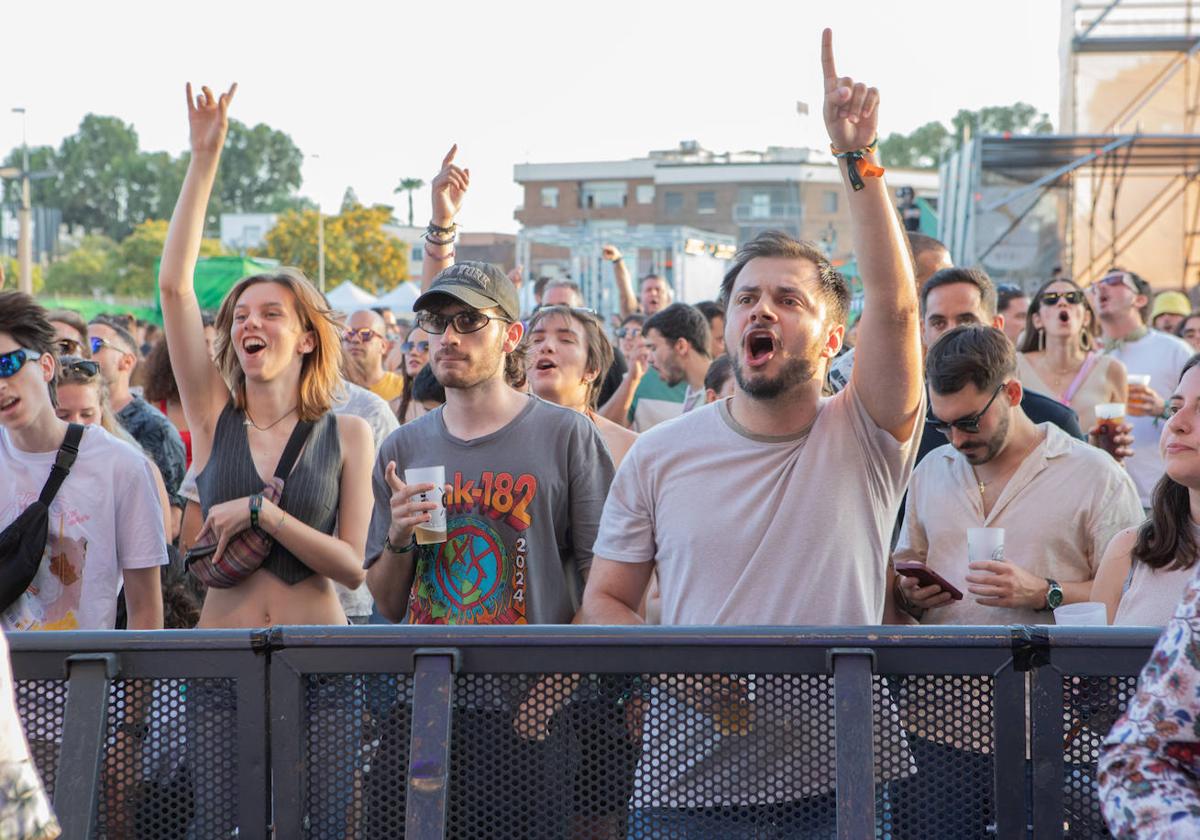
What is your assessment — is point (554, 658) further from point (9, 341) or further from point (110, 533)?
point (9, 341)

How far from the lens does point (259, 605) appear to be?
4.01m

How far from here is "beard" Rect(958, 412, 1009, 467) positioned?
12.8 feet

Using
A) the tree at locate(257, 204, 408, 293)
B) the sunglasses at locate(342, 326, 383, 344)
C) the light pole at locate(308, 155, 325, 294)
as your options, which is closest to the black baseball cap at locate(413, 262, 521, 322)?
the sunglasses at locate(342, 326, 383, 344)

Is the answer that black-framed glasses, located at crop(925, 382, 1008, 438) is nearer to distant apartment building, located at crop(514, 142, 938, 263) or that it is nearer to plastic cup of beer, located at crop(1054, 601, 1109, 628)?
plastic cup of beer, located at crop(1054, 601, 1109, 628)

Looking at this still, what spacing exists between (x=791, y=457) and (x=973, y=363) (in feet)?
3.82

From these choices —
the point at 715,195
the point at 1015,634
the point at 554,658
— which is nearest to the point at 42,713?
the point at 554,658

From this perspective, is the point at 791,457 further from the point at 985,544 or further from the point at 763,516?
the point at 985,544

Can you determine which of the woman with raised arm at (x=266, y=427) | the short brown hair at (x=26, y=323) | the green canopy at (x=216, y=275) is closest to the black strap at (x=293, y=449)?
the woman with raised arm at (x=266, y=427)

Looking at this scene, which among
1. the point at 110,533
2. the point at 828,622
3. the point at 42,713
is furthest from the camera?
the point at 110,533

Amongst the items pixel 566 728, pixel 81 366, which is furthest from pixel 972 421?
pixel 81 366

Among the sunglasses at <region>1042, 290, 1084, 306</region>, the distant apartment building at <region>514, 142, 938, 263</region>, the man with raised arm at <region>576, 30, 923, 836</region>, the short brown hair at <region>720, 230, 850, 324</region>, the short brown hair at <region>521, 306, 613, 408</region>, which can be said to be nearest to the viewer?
the man with raised arm at <region>576, 30, 923, 836</region>

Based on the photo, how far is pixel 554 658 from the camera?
2.46m

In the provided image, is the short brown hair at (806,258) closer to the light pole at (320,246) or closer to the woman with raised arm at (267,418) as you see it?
the woman with raised arm at (267,418)

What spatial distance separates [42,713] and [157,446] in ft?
13.2
